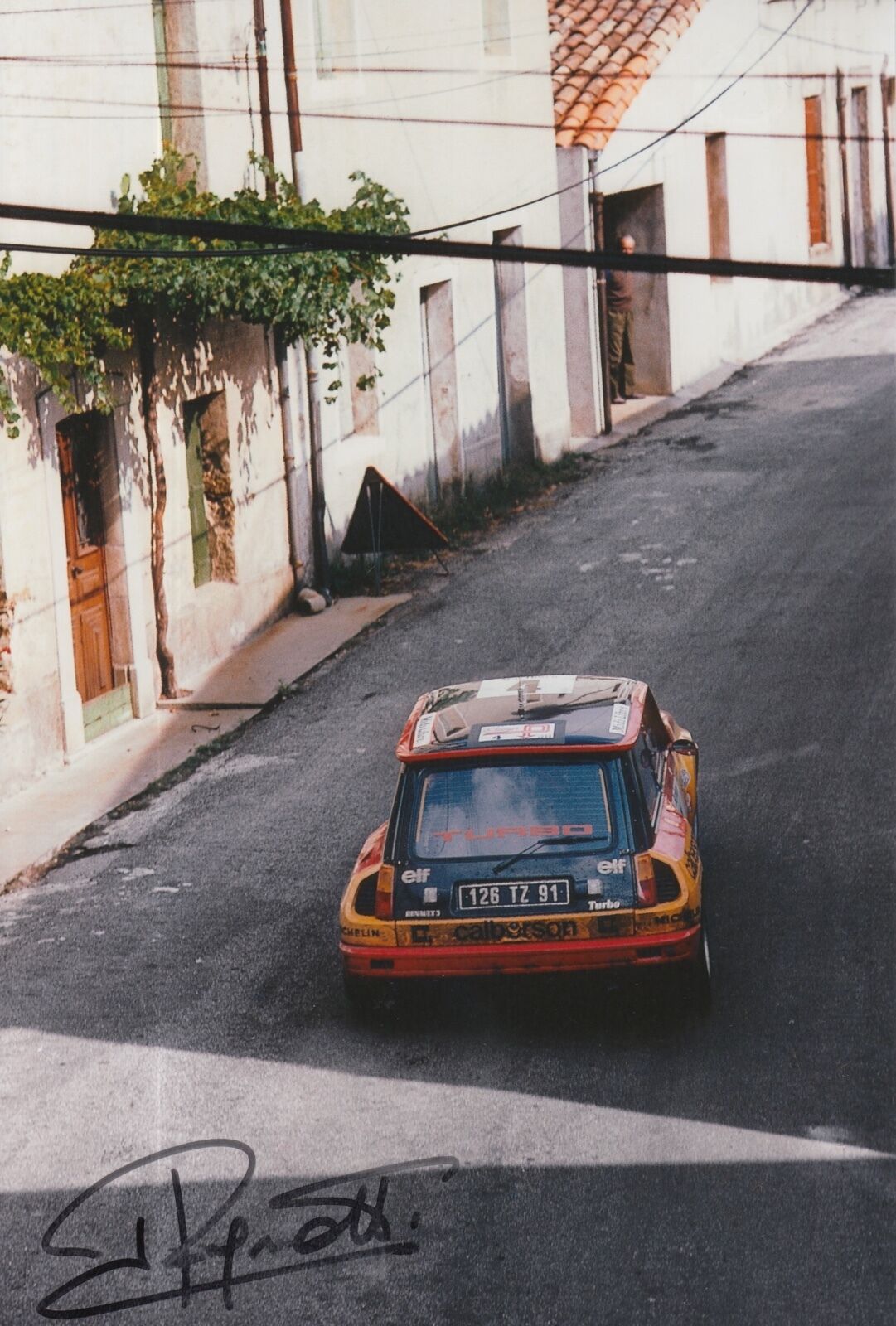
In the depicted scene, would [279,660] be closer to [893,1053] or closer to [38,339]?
[38,339]

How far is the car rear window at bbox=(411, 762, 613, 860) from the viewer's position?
27.2ft

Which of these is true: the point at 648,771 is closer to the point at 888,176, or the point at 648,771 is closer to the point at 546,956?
the point at 546,956

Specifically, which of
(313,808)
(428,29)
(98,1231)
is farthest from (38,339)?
(428,29)

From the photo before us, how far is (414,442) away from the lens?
20016 millimetres

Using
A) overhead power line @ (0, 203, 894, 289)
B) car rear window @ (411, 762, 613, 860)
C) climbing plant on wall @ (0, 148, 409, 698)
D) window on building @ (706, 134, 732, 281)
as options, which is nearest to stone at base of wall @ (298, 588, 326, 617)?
climbing plant on wall @ (0, 148, 409, 698)

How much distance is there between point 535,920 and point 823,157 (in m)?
28.8

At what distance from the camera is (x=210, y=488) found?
1612cm

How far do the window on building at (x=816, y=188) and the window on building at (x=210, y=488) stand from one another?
67.7 feet

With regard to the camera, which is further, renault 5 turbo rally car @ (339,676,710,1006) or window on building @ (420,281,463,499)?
window on building @ (420,281,463,499)

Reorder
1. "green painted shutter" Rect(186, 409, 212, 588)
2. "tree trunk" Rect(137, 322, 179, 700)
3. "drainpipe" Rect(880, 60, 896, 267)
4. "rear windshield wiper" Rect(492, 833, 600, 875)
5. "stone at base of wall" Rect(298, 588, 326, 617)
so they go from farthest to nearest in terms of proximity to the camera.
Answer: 1. "drainpipe" Rect(880, 60, 896, 267)
2. "stone at base of wall" Rect(298, 588, 326, 617)
3. "green painted shutter" Rect(186, 409, 212, 588)
4. "tree trunk" Rect(137, 322, 179, 700)
5. "rear windshield wiper" Rect(492, 833, 600, 875)

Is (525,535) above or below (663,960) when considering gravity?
above

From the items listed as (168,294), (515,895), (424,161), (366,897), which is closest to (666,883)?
(515,895)

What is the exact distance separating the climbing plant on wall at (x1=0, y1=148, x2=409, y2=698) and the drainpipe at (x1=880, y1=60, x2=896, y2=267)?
23.6 metres

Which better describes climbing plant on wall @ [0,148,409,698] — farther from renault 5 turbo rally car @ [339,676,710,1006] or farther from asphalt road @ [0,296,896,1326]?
renault 5 turbo rally car @ [339,676,710,1006]
